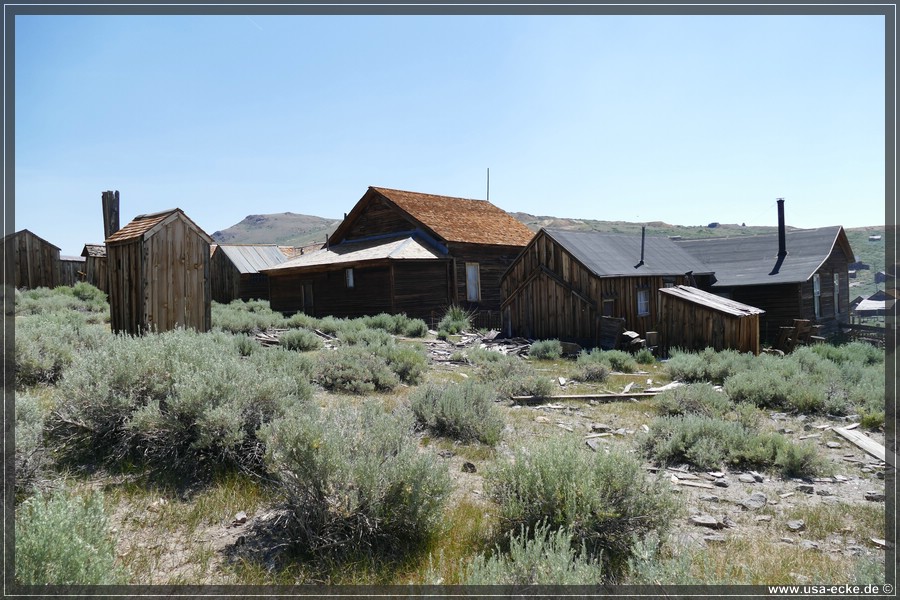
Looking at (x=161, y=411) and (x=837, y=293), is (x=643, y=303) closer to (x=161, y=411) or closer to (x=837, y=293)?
(x=837, y=293)

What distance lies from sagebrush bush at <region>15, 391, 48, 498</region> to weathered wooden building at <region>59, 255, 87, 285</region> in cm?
2859


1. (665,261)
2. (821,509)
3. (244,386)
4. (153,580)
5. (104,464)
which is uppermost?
(665,261)

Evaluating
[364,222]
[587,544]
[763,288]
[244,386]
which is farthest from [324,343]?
[763,288]

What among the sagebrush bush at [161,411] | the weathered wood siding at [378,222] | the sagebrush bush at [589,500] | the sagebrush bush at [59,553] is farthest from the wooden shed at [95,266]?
the sagebrush bush at [589,500]

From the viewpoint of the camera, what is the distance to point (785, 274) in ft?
61.4

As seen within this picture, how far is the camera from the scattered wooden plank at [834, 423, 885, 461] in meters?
6.50

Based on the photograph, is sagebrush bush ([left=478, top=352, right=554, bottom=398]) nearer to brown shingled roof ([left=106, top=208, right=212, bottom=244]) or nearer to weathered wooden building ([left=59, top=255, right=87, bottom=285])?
brown shingled roof ([left=106, top=208, right=212, bottom=244])

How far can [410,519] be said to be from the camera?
12.3 ft

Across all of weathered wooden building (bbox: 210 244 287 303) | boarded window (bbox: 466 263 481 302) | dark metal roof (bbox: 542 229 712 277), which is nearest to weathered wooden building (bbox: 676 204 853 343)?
dark metal roof (bbox: 542 229 712 277)

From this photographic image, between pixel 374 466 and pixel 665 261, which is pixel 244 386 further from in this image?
pixel 665 261

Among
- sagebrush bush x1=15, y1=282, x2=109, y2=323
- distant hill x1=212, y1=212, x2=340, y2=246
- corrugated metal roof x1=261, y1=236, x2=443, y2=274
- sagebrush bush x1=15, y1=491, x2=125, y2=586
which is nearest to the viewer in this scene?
sagebrush bush x1=15, y1=491, x2=125, y2=586

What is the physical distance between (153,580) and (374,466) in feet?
5.02

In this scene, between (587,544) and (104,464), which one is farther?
(104,464)

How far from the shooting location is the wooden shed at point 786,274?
18.6 meters
